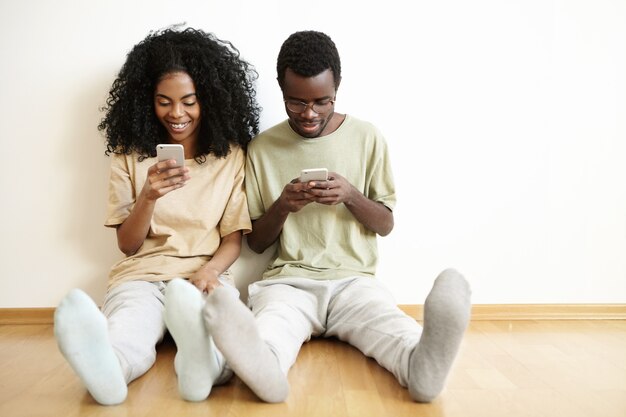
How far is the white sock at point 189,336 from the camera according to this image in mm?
1225

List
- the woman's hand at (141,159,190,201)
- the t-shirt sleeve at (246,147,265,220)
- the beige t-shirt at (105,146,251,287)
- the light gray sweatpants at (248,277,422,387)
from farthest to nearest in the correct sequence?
the t-shirt sleeve at (246,147,265,220), the beige t-shirt at (105,146,251,287), the woman's hand at (141,159,190,201), the light gray sweatpants at (248,277,422,387)

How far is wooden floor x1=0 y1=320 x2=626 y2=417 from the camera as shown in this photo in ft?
4.14

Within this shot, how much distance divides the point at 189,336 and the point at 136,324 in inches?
14.0

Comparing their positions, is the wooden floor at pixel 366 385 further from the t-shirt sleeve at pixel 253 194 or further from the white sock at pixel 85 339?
the t-shirt sleeve at pixel 253 194

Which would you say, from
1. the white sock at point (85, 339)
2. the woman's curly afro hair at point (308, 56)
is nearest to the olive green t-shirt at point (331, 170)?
the woman's curly afro hair at point (308, 56)

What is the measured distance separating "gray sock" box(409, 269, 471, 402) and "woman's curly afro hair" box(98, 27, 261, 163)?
3.31 feet

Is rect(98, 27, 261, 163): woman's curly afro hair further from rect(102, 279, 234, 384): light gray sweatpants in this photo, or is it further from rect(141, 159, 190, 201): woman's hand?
rect(102, 279, 234, 384): light gray sweatpants

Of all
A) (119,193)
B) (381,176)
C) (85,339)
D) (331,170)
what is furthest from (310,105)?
(85,339)

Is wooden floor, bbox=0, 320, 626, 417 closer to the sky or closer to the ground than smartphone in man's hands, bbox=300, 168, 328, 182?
closer to the ground

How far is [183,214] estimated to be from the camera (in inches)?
74.6

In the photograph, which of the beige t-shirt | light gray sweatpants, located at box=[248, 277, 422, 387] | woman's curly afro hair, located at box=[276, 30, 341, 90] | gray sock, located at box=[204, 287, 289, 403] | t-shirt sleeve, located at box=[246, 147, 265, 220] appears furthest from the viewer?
t-shirt sleeve, located at box=[246, 147, 265, 220]

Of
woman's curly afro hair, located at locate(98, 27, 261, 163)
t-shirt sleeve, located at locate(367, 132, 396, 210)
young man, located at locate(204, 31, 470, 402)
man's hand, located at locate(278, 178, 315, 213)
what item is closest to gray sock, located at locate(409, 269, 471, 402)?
young man, located at locate(204, 31, 470, 402)

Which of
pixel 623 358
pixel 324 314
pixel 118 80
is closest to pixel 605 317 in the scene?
pixel 623 358

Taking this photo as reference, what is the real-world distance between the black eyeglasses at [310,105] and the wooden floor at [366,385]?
737 millimetres
